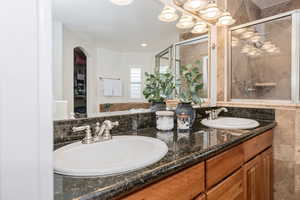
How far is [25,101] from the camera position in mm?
322

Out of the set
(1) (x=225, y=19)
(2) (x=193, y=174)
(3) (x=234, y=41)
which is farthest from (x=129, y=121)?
(3) (x=234, y=41)

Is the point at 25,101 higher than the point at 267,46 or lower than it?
lower

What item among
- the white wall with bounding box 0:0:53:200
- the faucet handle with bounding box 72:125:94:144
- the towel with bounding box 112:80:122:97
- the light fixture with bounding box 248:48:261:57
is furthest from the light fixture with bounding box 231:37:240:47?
the white wall with bounding box 0:0:53:200

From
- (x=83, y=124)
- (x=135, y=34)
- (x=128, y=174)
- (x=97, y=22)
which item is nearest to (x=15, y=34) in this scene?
(x=128, y=174)

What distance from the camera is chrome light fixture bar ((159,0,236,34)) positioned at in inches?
58.3

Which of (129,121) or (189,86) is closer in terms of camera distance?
(129,121)

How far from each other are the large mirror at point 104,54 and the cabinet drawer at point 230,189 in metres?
0.67

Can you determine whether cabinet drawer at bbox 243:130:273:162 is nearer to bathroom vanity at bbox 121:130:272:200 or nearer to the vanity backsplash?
bathroom vanity at bbox 121:130:272:200

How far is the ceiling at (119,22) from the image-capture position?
3.14ft

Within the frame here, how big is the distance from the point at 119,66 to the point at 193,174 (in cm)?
76

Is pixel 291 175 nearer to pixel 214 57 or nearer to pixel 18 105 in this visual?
pixel 214 57

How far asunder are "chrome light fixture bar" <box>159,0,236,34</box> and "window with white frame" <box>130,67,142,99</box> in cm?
49

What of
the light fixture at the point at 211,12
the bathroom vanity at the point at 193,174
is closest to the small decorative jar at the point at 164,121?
the bathroom vanity at the point at 193,174

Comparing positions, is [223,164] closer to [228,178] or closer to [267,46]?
[228,178]
